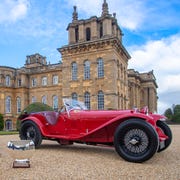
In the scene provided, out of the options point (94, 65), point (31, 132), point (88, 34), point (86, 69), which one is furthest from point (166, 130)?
point (88, 34)

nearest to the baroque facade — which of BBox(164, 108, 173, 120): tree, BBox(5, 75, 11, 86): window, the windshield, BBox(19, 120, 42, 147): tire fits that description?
BBox(5, 75, 11, 86): window

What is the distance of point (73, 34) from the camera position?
33.4m

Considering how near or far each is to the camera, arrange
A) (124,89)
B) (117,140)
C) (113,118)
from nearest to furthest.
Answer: (117,140) → (113,118) → (124,89)

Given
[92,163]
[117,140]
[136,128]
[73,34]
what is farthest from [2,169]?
[73,34]

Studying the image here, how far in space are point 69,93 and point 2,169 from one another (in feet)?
89.5

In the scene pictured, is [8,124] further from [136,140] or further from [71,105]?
[136,140]

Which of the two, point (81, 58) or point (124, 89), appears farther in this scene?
point (124, 89)

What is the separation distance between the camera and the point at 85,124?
817 cm

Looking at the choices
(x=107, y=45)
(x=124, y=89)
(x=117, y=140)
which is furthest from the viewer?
(x=124, y=89)

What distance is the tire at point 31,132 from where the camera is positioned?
9.01 metres

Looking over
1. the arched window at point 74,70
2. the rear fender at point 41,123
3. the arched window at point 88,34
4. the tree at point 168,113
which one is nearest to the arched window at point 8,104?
the arched window at point 74,70

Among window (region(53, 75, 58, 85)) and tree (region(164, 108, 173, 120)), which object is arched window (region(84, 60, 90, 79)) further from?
tree (region(164, 108, 173, 120))

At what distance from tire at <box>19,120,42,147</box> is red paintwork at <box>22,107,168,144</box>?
16 centimetres

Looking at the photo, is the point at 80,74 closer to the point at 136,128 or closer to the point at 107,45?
the point at 107,45
